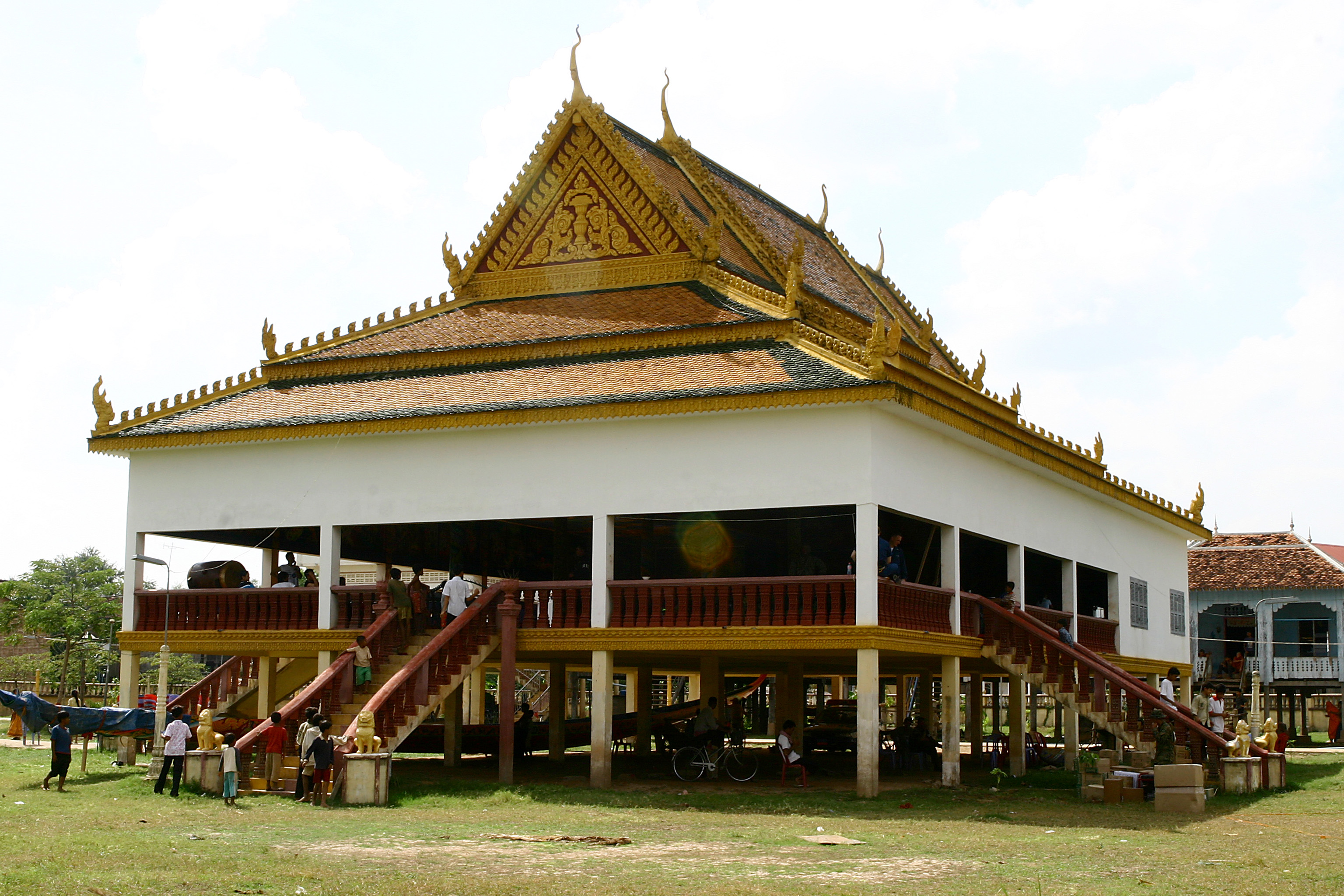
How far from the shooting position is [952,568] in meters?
23.1

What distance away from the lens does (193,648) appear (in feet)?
82.1

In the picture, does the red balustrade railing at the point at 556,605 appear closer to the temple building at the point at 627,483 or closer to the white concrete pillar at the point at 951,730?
the temple building at the point at 627,483

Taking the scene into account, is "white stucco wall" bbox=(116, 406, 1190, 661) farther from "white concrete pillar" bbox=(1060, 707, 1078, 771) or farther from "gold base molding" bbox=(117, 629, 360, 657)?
"white concrete pillar" bbox=(1060, 707, 1078, 771)

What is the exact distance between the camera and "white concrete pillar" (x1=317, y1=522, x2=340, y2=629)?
23.9 meters

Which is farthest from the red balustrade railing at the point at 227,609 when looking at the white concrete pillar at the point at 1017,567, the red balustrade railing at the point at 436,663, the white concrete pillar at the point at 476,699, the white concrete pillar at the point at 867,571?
the white concrete pillar at the point at 476,699

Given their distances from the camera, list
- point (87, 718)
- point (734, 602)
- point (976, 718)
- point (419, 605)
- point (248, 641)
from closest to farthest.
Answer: point (734, 602) → point (87, 718) → point (419, 605) → point (248, 641) → point (976, 718)

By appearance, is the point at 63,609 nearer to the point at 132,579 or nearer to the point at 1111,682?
the point at 132,579

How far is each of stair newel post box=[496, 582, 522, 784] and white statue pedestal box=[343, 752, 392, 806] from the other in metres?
3.22

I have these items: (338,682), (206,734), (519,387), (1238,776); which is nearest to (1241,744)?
(1238,776)

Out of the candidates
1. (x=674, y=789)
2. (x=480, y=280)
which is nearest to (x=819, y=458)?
(x=674, y=789)

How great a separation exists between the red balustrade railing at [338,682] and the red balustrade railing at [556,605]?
1.88 meters

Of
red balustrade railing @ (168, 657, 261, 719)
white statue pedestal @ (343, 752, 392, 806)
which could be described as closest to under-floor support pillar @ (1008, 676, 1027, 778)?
white statue pedestal @ (343, 752, 392, 806)

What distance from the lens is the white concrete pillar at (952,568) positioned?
75.1 ft

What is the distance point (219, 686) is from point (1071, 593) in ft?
47.9
